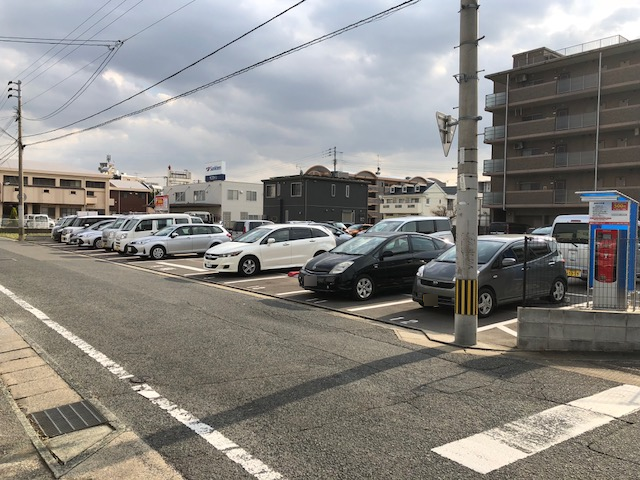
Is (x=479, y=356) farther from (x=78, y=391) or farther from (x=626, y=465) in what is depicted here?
(x=78, y=391)

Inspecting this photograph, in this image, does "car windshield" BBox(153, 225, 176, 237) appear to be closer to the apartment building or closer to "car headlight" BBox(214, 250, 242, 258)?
"car headlight" BBox(214, 250, 242, 258)

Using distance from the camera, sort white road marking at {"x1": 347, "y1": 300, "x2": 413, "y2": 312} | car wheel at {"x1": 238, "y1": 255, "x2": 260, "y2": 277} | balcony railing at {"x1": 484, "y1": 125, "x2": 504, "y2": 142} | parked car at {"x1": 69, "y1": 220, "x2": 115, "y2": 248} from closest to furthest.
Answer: white road marking at {"x1": 347, "y1": 300, "x2": 413, "y2": 312} → car wheel at {"x1": 238, "y1": 255, "x2": 260, "y2": 277} → parked car at {"x1": 69, "y1": 220, "x2": 115, "y2": 248} → balcony railing at {"x1": 484, "y1": 125, "x2": 504, "y2": 142}

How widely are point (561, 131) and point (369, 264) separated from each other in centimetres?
2975

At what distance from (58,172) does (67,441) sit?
65282 mm

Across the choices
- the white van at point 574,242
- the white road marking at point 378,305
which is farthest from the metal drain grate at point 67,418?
the white van at point 574,242

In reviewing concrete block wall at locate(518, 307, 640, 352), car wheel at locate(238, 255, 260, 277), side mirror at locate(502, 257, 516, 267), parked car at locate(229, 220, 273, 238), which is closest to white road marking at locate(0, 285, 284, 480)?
concrete block wall at locate(518, 307, 640, 352)

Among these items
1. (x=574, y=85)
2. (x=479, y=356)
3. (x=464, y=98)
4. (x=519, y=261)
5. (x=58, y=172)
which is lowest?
(x=479, y=356)

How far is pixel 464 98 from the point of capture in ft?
23.7

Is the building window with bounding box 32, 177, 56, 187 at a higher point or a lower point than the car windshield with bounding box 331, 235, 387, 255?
higher

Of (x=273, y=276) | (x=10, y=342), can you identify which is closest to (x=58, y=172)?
(x=273, y=276)

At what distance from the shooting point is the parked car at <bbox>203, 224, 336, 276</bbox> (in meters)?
14.6

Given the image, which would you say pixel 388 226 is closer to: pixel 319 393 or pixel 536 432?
pixel 319 393

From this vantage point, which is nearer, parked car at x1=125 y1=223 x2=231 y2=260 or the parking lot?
the parking lot

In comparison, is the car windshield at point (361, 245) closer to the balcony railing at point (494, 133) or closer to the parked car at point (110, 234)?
the parked car at point (110, 234)
